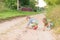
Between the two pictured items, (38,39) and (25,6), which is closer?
(38,39)

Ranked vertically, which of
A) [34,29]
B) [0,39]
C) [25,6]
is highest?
[0,39]

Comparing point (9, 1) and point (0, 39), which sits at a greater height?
point (0, 39)

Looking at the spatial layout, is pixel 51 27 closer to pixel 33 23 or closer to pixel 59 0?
pixel 33 23

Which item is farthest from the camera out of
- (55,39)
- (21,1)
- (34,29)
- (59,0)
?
(21,1)

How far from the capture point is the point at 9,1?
52125mm

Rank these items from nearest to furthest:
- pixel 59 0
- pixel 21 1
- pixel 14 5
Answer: pixel 59 0
pixel 14 5
pixel 21 1

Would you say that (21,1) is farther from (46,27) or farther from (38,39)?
(38,39)

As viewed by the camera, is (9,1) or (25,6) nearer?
(9,1)

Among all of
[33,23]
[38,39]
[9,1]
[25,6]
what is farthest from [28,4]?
[38,39]

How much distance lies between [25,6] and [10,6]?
20.4 ft

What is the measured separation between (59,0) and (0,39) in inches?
571

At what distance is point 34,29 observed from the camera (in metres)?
18.0

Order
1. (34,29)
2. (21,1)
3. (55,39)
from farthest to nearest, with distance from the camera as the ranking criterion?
1. (21,1)
2. (34,29)
3. (55,39)

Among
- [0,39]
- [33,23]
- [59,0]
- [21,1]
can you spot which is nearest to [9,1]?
[21,1]
